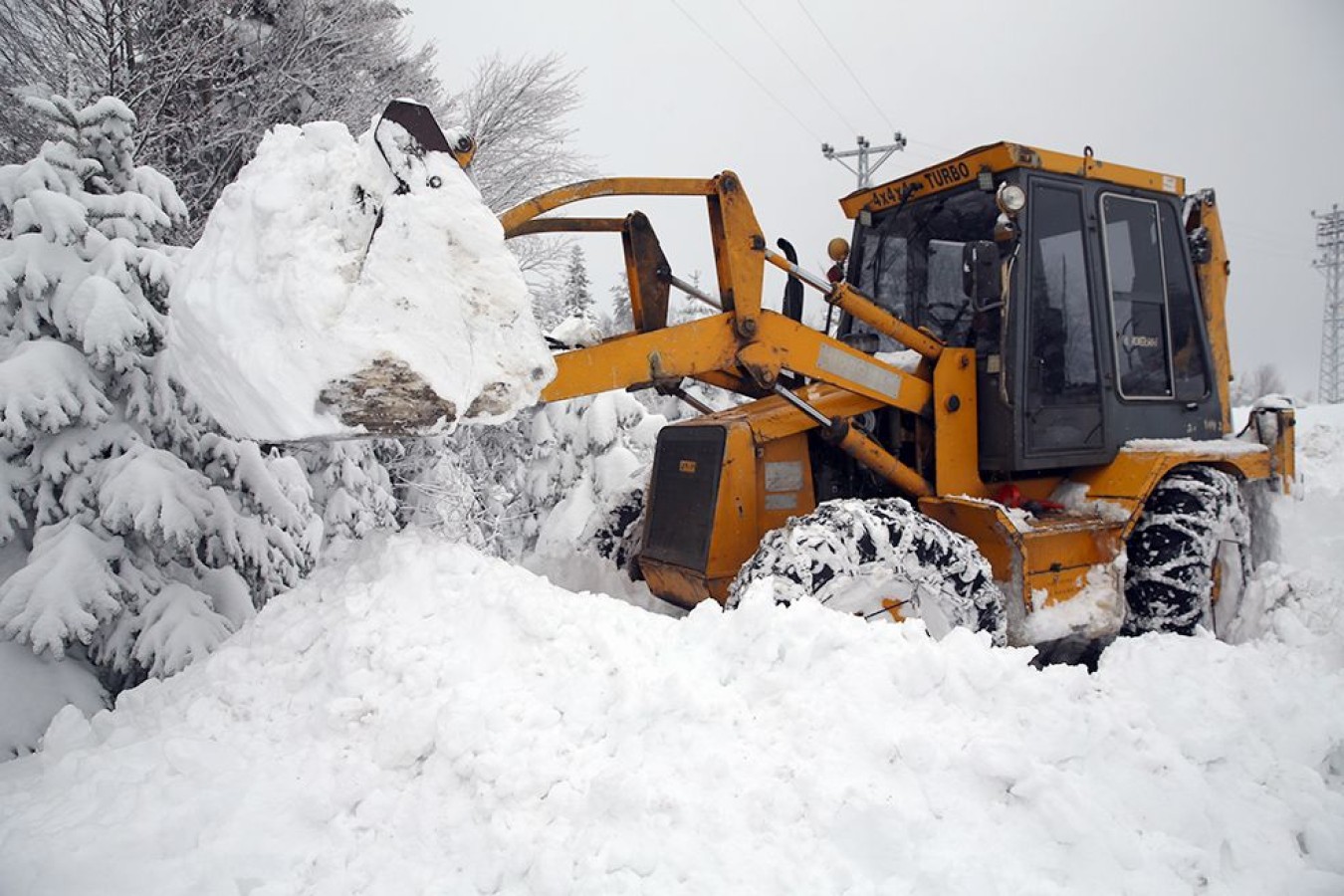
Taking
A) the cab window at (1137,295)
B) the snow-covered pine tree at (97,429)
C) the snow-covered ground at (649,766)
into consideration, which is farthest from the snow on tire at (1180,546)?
the snow-covered pine tree at (97,429)

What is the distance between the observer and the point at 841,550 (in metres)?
3.69

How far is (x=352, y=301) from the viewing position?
304 centimetres

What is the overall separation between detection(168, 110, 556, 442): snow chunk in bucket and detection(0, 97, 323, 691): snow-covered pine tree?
1.31m

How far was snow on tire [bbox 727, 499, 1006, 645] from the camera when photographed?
3.65 m

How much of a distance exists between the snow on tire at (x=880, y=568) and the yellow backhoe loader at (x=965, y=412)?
0.04 feet

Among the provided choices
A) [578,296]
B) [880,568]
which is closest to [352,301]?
[880,568]

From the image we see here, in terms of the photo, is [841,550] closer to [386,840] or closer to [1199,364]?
[386,840]

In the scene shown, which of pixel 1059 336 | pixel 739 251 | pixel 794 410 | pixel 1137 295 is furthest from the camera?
pixel 1137 295

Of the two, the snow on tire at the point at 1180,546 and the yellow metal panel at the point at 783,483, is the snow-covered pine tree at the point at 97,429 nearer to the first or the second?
the yellow metal panel at the point at 783,483

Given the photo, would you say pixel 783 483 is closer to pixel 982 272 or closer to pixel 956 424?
pixel 956 424

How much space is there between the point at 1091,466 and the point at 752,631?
331 cm

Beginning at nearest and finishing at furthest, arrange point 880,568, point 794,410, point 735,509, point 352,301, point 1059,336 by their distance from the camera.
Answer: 1. point 352,301
2. point 880,568
3. point 735,509
4. point 794,410
5. point 1059,336

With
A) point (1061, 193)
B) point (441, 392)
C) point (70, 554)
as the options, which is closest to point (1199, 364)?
point (1061, 193)

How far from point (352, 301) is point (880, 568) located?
2.44m
